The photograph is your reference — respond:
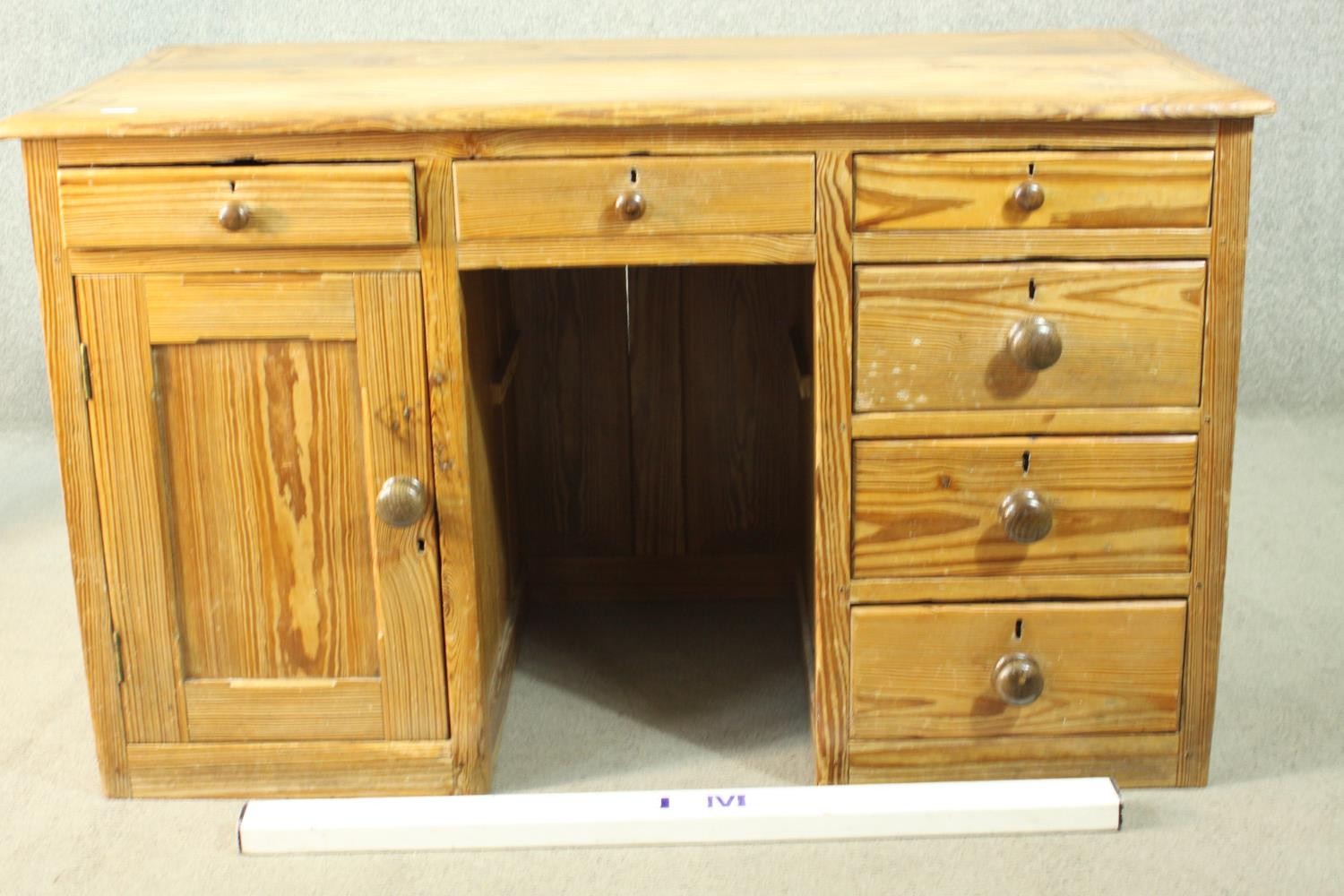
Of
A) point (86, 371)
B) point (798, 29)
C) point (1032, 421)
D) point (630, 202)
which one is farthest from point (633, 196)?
point (798, 29)

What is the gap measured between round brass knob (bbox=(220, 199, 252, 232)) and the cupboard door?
0.06 metres

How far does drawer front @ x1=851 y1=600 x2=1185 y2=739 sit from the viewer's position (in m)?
1.99

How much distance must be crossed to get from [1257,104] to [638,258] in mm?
653

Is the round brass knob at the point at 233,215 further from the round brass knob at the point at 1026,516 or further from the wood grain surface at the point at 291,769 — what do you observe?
the round brass knob at the point at 1026,516

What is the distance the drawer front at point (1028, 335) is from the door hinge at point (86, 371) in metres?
0.83

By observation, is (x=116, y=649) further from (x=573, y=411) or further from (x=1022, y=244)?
(x=1022, y=244)

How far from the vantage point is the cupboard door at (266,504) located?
74.2 inches

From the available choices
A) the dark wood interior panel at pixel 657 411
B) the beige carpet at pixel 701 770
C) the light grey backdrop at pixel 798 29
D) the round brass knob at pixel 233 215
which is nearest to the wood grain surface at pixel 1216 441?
the beige carpet at pixel 701 770

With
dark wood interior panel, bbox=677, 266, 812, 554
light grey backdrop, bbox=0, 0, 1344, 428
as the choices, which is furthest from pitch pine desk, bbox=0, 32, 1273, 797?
light grey backdrop, bbox=0, 0, 1344, 428

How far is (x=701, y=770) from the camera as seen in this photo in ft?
7.01

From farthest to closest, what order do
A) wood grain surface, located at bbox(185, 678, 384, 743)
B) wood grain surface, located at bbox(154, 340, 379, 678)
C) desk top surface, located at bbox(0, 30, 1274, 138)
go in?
wood grain surface, located at bbox(185, 678, 384, 743) < wood grain surface, located at bbox(154, 340, 379, 678) < desk top surface, located at bbox(0, 30, 1274, 138)

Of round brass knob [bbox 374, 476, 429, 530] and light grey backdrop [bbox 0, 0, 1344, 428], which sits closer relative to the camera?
round brass knob [bbox 374, 476, 429, 530]

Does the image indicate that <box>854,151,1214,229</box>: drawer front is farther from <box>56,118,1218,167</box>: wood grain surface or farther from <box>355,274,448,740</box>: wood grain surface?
<box>355,274,448,740</box>: wood grain surface

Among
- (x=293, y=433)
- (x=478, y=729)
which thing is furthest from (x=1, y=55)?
(x=478, y=729)
